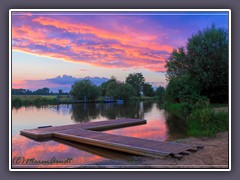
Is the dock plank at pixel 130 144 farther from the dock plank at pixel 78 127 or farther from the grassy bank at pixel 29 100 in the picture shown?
the grassy bank at pixel 29 100

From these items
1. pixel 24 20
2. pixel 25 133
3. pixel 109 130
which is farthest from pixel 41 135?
pixel 24 20

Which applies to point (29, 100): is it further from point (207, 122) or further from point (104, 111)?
point (104, 111)

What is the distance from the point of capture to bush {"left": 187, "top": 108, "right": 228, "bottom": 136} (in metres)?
7.12

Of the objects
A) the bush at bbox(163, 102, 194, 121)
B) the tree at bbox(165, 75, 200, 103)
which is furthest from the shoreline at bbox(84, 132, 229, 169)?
the tree at bbox(165, 75, 200, 103)

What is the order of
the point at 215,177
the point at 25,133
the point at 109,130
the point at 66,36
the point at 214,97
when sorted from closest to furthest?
the point at 215,177 → the point at 66,36 → the point at 214,97 → the point at 25,133 → the point at 109,130

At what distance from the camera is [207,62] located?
31.8 feet

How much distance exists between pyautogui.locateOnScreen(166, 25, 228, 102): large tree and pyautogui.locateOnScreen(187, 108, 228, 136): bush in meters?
0.45

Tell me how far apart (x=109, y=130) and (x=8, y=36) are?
6496 millimetres

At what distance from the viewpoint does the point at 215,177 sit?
4.11 metres

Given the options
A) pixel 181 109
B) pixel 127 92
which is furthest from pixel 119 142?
pixel 127 92

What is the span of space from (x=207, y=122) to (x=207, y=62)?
301cm

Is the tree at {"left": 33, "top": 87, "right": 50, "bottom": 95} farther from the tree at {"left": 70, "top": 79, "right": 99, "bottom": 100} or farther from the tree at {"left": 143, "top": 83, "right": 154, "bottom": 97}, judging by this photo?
the tree at {"left": 143, "top": 83, "right": 154, "bottom": 97}
